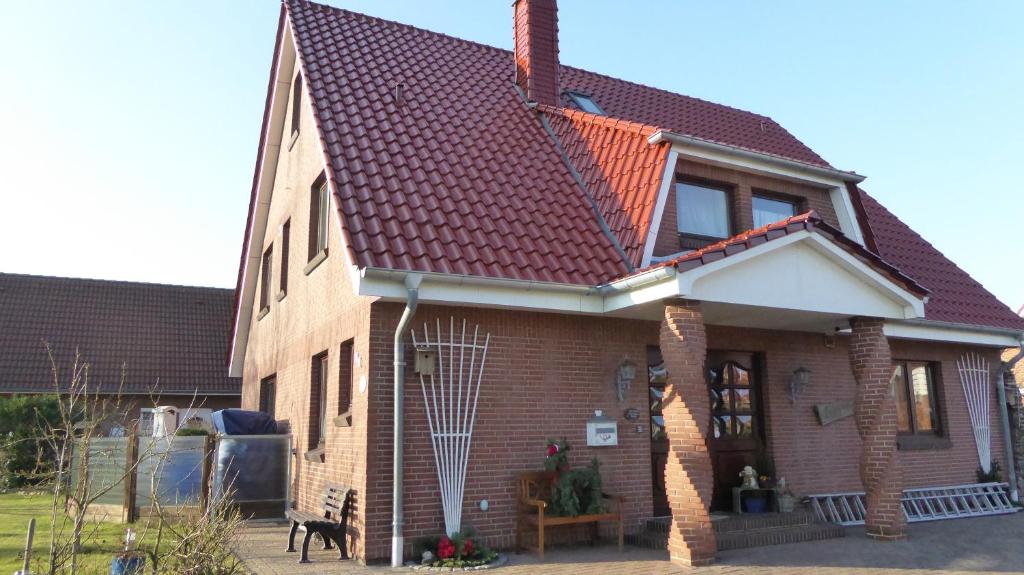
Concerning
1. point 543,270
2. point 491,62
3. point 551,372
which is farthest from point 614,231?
point 491,62

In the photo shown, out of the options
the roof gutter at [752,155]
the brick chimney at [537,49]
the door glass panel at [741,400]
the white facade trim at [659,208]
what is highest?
the brick chimney at [537,49]

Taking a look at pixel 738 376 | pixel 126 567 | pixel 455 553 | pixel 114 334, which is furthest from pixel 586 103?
pixel 114 334

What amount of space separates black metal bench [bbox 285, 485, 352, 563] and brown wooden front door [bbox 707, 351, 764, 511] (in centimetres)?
501

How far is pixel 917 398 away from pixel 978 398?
4.54 ft

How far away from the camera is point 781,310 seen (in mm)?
8953

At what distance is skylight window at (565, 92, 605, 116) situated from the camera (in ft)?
43.4

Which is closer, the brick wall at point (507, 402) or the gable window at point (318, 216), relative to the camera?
the brick wall at point (507, 402)

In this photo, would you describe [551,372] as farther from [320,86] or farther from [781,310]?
[320,86]

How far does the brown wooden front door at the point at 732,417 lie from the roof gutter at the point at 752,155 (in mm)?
2807

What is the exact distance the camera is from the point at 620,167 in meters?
10.3

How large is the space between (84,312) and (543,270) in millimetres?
20718

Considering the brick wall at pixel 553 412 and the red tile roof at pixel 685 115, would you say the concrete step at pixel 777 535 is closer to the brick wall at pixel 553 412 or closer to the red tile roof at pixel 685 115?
the brick wall at pixel 553 412

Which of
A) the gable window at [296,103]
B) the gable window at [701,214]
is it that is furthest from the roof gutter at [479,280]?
the gable window at [296,103]

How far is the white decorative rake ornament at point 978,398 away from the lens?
42.6ft
